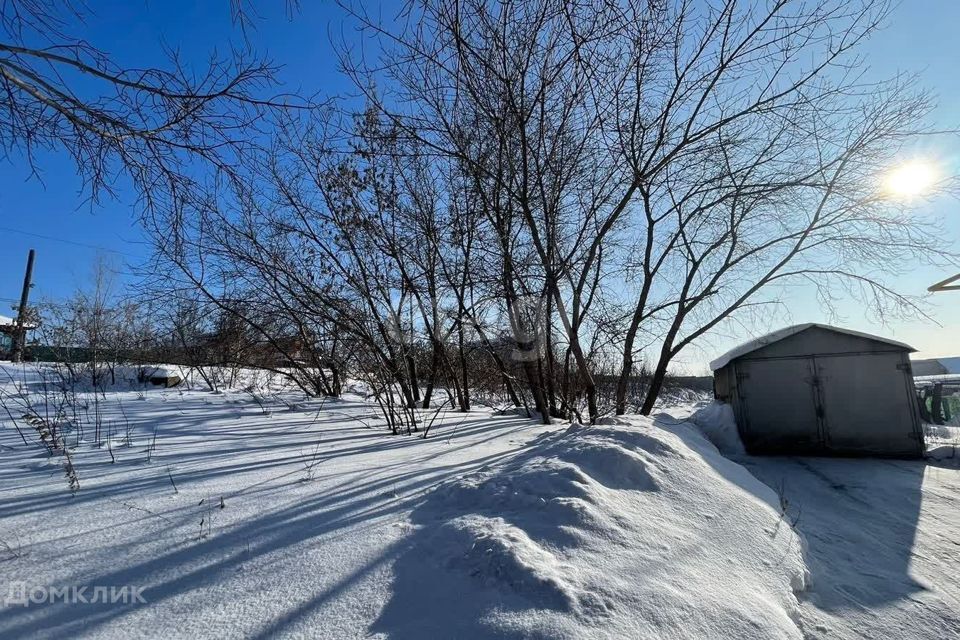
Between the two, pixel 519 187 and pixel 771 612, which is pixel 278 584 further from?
pixel 519 187

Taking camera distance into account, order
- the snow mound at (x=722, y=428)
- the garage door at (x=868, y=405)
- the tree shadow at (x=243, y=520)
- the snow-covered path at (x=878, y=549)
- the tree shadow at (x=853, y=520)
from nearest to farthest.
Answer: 1. the tree shadow at (x=243, y=520)
2. the snow-covered path at (x=878, y=549)
3. the tree shadow at (x=853, y=520)
4. the garage door at (x=868, y=405)
5. the snow mound at (x=722, y=428)

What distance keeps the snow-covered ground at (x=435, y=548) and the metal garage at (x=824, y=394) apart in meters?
5.23

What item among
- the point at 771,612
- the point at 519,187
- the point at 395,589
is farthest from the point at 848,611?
the point at 519,187

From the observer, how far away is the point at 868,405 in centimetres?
854

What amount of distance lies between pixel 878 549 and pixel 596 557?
313cm

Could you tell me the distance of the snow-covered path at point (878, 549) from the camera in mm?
2211

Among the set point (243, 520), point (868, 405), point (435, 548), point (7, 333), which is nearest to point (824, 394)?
point (868, 405)

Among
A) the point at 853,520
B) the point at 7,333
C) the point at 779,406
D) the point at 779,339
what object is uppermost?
the point at 7,333

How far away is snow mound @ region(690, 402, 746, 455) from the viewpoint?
860cm

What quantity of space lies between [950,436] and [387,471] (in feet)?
52.6

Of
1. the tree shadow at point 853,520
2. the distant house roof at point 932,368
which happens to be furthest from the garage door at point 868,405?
the distant house roof at point 932,368

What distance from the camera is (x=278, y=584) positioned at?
5.16 ft

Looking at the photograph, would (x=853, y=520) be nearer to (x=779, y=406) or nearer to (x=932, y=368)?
(x=779, y=406)

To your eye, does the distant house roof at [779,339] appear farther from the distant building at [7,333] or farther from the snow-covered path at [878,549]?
the distant building at [7,333]
